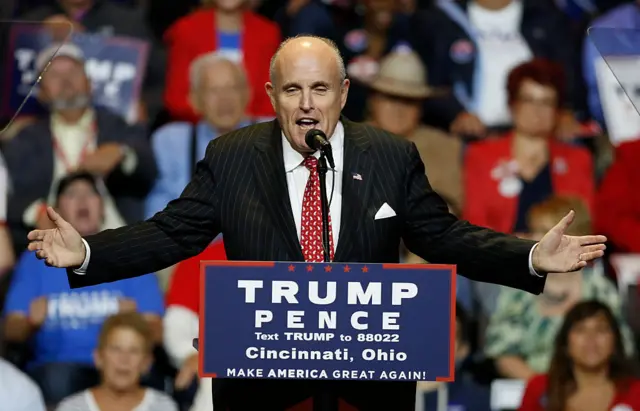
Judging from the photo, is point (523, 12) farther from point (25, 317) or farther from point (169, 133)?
point (25, 317)

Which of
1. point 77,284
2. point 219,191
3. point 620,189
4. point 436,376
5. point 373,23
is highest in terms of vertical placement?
point 373,23

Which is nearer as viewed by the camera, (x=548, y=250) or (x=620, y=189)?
(x=548, y=250)

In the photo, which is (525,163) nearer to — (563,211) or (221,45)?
(563,211)

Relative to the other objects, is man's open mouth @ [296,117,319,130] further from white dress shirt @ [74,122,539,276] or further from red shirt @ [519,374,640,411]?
red shirt @ [519,374,640,411]

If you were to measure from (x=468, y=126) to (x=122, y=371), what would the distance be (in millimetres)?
1933

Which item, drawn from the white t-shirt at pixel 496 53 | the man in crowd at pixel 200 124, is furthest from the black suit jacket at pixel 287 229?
the white t-shirt at pixel 496 53

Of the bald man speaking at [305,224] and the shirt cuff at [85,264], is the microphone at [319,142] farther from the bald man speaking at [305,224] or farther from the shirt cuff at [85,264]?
the shirt cuff at [85,264]

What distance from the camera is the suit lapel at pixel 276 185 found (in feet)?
9.20

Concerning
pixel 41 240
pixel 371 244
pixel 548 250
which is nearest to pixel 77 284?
pixel 41 240

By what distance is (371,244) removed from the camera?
2.84m

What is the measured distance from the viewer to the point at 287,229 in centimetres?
281

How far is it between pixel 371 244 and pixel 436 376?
411 millimetres

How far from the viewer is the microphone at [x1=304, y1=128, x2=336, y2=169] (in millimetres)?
2604

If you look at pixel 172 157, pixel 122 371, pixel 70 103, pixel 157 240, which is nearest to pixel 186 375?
pixel 122 371
